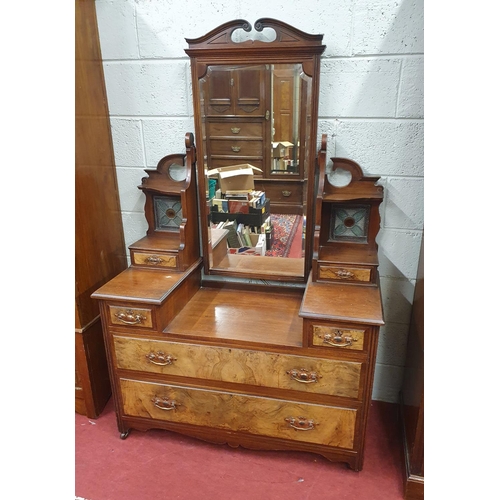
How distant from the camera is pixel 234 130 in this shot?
1658mm

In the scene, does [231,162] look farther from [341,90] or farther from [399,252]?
[399,252]

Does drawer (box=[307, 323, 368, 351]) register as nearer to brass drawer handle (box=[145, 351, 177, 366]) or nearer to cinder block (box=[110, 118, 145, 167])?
brass drawer handle (box=[145, 351, 177, 366])

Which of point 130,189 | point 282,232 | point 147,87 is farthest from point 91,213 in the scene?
point 282,232

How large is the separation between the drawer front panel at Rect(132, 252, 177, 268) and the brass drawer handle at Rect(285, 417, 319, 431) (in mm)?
778

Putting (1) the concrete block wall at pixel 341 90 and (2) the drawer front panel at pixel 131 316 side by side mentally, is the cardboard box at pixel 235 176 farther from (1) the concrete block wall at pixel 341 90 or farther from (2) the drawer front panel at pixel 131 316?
(2) the drawer front panel at pixel 131 316

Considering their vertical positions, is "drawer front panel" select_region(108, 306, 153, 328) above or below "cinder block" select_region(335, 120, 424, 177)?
below

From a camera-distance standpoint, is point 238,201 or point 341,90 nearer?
point 341,90

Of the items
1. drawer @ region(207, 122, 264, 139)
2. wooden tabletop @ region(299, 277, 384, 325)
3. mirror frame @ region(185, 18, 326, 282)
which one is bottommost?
wooden tabletop @ region(299, 277, 384, 325)

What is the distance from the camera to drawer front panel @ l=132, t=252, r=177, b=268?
1.71 meters

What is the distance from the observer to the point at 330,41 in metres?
1.53

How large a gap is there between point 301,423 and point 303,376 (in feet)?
0.71

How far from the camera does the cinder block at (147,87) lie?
1.69 meters

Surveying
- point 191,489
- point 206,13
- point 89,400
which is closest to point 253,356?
point 191,489

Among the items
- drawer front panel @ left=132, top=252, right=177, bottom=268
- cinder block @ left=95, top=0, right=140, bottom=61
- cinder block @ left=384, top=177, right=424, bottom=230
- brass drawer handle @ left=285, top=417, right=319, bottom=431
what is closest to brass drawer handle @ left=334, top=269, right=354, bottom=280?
cinder block @ left=384, top=177, right=424, bottom=230
